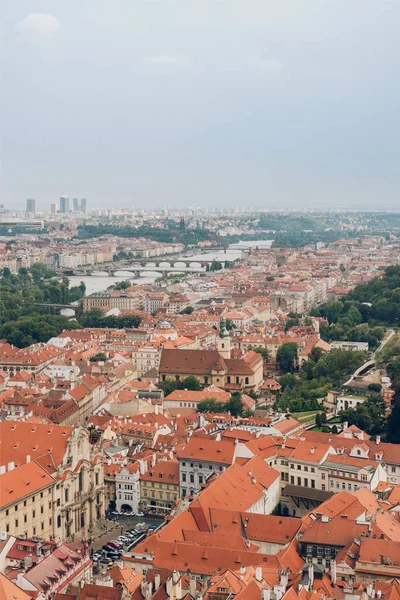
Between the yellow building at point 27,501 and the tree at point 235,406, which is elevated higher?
the yellow building at point 27,501

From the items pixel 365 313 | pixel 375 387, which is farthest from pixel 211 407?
pixel 365 313

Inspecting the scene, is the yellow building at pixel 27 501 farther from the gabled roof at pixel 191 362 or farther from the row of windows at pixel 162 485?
the gabled roof at pixel 191 362

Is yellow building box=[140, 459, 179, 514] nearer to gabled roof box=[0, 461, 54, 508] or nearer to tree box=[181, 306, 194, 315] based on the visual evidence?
gabled roof box=[0, 461, 54, 508]

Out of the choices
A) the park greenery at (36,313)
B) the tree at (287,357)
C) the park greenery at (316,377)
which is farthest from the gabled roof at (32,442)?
the park greenery at (36,313)

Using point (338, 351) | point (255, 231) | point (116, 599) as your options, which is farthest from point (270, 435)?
point (255, 231)

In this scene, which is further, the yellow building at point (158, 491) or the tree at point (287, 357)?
the tree at point (287, 357)

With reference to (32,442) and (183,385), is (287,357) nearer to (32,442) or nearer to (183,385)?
(183,385)

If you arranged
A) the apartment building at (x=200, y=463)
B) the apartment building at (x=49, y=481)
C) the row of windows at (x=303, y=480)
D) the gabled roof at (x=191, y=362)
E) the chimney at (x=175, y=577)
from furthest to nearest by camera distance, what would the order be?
the gabled roof at (x=191, y=362), the row of windows at (x=303, y=480), the apartment building at (x=200, y=463), the apartment building at (x=49, y=481), the chimney at (x=175, y=577)
